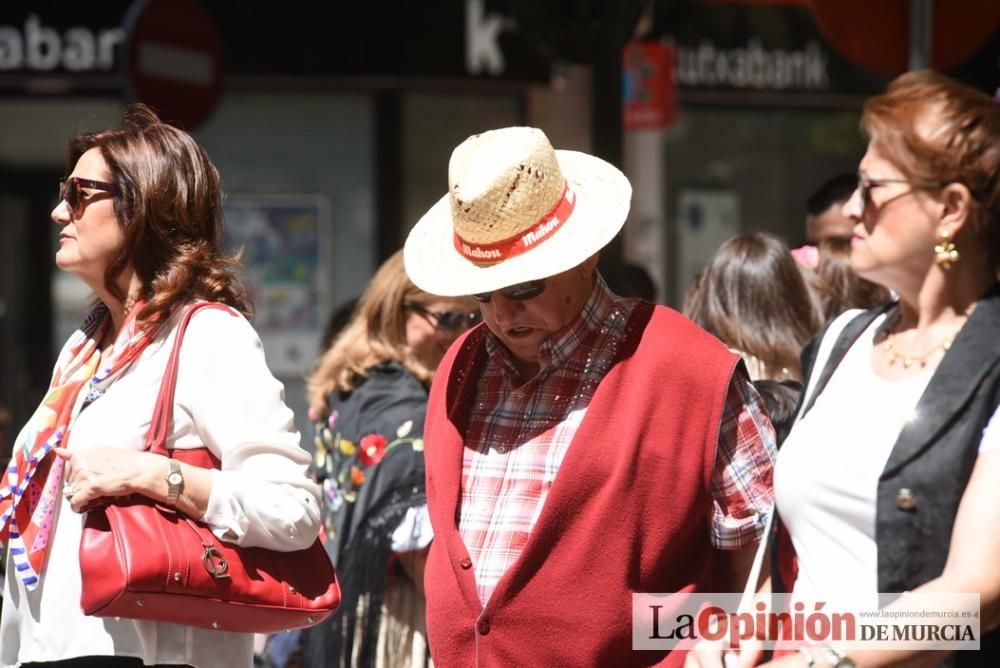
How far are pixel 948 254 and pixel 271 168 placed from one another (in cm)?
791

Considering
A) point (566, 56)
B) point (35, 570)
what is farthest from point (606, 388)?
point (566, 56)

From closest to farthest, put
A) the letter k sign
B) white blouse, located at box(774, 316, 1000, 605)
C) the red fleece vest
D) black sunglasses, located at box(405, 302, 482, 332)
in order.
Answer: white blouse, located at box(774, 316, 1000, 605) < the red fleece vest < black sunglasses, located at box(405, 302, 482, 332) < the letter k sign

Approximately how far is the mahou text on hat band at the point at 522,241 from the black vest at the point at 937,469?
2.93ft

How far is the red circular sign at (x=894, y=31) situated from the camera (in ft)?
16.8

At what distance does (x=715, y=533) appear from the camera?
9.90ft

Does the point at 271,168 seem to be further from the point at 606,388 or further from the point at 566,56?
the point at 606,388

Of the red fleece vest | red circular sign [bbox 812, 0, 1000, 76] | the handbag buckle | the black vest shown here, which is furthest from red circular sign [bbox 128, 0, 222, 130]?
the black vest

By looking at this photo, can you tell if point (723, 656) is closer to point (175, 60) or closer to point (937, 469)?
point (937, 469)

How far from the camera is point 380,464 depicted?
181 inches

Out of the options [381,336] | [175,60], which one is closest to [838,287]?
[381,336]

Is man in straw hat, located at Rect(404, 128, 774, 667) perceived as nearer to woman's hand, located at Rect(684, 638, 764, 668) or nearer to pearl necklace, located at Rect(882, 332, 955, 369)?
woman's hand, located at Rect(684, 638, 764, 668)

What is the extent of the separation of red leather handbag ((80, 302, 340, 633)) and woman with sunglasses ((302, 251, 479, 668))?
4.04ft

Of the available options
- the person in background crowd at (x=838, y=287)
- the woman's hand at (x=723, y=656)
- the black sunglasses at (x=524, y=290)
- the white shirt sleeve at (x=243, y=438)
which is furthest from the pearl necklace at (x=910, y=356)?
the person in background crowd at (x=838, y=287)

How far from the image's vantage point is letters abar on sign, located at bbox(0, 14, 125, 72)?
9367 mm
